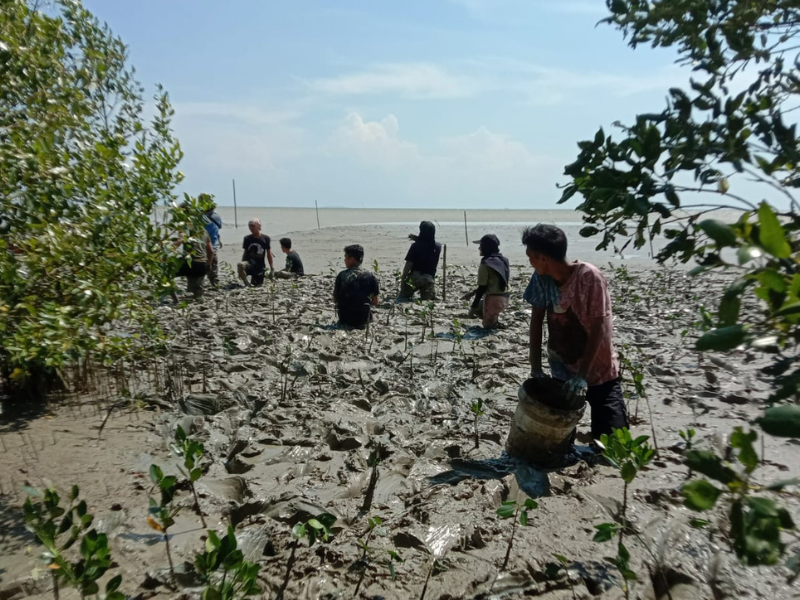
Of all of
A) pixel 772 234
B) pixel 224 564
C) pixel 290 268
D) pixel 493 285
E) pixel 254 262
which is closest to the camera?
pixel 772 234

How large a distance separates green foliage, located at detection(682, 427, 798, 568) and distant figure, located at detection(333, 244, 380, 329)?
23.5ft

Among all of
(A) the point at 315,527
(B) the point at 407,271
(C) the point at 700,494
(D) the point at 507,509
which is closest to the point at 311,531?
(A) the point at 315,527

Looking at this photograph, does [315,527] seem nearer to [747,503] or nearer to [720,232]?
[747,503]

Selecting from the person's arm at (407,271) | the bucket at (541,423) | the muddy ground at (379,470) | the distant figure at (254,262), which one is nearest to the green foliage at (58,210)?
the muddy ground at (379,470)

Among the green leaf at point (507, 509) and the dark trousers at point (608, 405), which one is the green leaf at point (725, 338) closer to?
the green leaf at point (507, 509)

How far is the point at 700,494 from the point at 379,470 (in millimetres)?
3014

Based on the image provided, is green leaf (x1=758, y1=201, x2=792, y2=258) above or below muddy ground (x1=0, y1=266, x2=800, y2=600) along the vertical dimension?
above

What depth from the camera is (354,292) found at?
28.0 ft

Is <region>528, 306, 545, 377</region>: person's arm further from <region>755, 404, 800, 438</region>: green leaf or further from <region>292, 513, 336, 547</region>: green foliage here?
<region>755, 404, 800, 438</region>: green leaf

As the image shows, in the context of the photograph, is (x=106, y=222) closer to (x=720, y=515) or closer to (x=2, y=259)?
(x=2, y=259)

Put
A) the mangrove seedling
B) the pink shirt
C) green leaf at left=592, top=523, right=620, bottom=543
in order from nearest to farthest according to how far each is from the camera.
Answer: the mangrove seedling < green leaf at left=592, top=523, right=620, bottom=543 < the pink shirt

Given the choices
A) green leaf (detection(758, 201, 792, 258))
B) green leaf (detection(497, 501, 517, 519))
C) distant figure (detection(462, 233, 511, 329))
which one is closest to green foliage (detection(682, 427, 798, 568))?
green leaf (detection(758, 201, 792, 258))

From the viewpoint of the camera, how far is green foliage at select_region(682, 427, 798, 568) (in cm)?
133

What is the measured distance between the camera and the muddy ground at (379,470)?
297 centimetres
